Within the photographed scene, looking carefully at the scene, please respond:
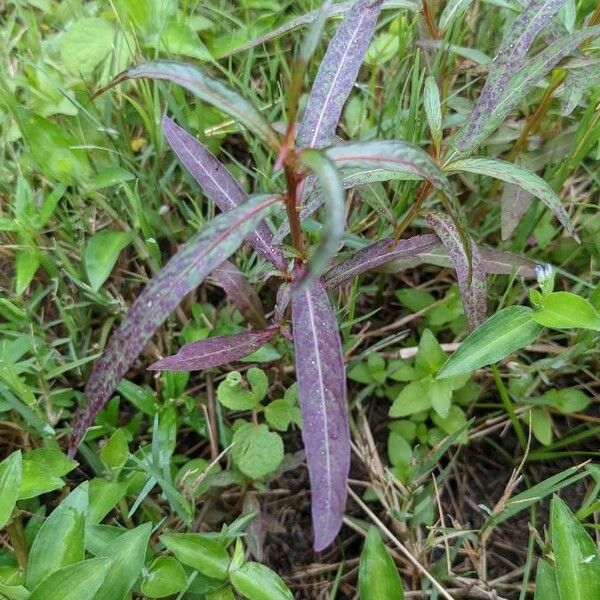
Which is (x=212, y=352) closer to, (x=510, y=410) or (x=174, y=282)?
(x=174, y=282)

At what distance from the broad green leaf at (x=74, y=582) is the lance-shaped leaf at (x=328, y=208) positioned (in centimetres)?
60

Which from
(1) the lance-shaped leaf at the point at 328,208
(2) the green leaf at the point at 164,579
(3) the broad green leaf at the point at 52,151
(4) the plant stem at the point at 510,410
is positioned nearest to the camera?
→ (1) the lance-shaped leaf at the point at 328,208

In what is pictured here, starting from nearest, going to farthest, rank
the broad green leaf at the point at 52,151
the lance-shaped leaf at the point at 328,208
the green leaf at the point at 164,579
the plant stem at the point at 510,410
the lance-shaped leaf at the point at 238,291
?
the lance-shaped leaf at the point at 328,208
the green leaf at the point at 164,579
the lance-shaped leaf at the point at 238,291
the plant stem at the point at 510,410
the broad green leaf at the point at 52,151

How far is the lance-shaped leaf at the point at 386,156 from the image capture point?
83cm

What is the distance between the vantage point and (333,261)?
1.21m

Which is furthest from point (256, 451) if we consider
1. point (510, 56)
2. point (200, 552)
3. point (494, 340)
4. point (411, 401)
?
point (510, 56)

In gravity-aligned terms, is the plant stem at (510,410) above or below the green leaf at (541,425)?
above

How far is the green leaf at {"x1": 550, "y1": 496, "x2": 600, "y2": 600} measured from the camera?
1054mm

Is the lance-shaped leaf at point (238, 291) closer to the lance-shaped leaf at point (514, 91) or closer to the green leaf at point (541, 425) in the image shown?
the lance-shaped leaf at point (514, 91)

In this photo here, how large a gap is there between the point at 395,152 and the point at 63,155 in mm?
936

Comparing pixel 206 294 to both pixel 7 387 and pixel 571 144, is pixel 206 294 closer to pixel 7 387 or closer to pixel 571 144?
pixel 7 387

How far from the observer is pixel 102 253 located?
1.47m

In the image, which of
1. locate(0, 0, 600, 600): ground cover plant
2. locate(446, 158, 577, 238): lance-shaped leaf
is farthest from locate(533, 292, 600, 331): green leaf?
locate(446, 158, 577, 238): lance-shaped leaf

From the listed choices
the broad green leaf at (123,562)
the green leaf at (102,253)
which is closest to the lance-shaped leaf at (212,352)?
the broad green leaf at (123,562)
